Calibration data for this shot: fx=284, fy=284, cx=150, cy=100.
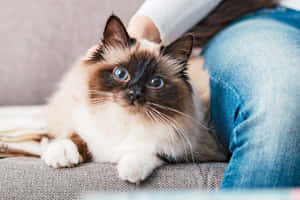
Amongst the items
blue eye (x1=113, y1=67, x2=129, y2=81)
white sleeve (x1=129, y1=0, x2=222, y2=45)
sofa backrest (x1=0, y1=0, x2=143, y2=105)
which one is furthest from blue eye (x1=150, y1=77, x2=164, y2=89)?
sofa backrest (x1=0, y1=0, x2=143, y2=105)

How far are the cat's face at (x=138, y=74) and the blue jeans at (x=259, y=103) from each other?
0.18 meters

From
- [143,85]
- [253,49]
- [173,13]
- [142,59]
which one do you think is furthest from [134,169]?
[173,13]

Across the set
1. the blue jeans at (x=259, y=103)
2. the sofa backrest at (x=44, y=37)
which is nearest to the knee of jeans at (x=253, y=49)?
the blue jeans at (x=259, y=103)

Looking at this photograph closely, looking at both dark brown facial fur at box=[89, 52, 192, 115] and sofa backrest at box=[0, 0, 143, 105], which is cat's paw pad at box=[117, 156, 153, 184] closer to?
dark brown facial fur at box=[89, 52, 192, 115]

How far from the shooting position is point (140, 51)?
1172mm

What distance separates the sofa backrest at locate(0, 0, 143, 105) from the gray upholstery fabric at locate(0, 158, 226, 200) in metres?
1.05

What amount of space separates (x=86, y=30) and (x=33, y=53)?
41 cm

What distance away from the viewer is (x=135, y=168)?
3.34 feet

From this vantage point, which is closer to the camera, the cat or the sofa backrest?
the cat

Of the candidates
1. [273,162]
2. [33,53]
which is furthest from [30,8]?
[273,162]

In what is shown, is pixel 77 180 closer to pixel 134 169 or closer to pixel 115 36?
pixel 134 169

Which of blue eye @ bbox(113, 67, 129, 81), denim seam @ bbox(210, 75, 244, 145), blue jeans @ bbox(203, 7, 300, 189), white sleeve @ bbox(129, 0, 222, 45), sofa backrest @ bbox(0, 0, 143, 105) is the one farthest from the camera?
sofa backrest @ bbox(0, 0, 143, 105)

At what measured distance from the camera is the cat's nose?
104 centimetres

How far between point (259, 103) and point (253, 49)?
11.7 inches
